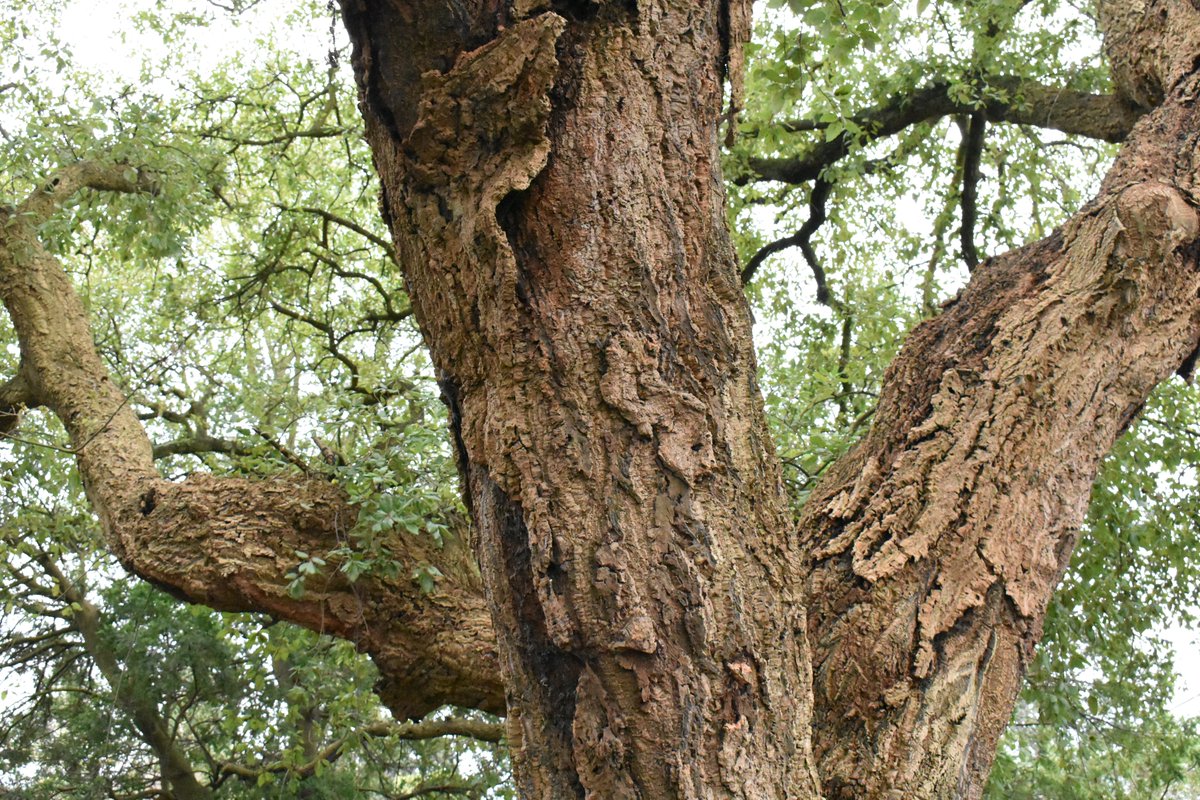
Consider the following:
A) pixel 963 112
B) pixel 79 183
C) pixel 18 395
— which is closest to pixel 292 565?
pixel 18 395

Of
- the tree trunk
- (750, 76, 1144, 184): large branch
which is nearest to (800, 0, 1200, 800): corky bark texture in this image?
the tree trunk

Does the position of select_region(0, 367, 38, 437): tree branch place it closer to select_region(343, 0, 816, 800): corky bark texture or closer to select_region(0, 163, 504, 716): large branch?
select_region(0, 163, 504, 716): large branch

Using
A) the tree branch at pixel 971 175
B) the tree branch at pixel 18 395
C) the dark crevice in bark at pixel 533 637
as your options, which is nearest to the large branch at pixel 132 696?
the tree branch at pixel 18 395

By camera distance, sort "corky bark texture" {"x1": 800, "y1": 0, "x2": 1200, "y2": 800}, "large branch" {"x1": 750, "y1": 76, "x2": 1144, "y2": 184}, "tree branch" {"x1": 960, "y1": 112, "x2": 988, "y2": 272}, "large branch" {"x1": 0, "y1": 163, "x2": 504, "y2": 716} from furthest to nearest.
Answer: "tree branch" {"x1": 960, "y1": 112, "x2": 988, "y2": 272}
"large branch" {"x1": 750, "y1": 76, "x2": 1144, "y2": 184}
"large branch" {"x1": 0, "y1": 163, "x2": 504, "y2": 716}
"corky bark texture" {"x1": 800, "y1": 0, "x2": 1200, "y2": 800}

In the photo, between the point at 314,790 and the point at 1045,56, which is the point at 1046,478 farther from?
the point at 314,790

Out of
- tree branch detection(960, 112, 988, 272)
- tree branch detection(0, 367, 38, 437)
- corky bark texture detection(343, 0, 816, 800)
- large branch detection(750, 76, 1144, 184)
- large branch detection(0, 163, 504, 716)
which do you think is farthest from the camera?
tree branch detection(960, 112, 988, 272)

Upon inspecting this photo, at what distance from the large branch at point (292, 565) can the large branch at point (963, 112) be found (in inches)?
145

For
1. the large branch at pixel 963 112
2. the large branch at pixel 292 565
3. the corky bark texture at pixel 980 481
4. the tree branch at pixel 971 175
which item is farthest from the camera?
the tree branch at pixel 971 175

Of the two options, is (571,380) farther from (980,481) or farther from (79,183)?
(79,183)

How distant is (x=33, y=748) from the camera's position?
331 inches

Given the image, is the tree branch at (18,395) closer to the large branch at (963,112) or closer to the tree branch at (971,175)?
the large branch at (963,112)

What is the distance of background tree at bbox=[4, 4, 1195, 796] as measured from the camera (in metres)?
1.62

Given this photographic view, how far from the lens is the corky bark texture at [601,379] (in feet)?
5.13

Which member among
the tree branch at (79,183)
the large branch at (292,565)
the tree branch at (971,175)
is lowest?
the large branch at (292,565)
